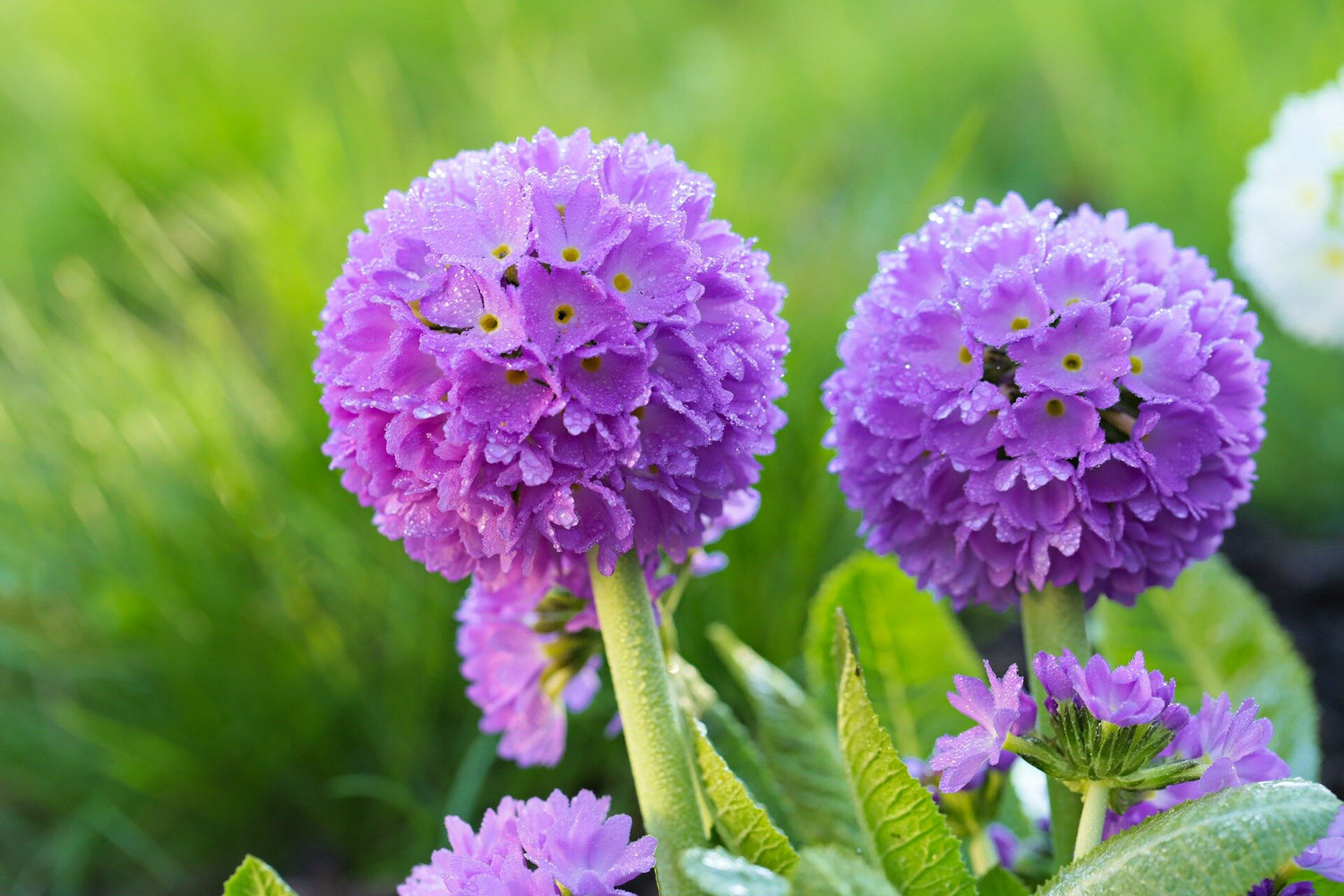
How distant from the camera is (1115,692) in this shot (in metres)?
0.81

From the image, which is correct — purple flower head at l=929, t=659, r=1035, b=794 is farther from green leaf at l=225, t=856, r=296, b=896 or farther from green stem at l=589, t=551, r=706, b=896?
green leaf at l=225, t=856, r=296, b=896

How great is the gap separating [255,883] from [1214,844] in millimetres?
685

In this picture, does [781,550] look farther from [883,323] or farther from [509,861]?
[509,861]

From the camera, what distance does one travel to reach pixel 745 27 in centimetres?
470

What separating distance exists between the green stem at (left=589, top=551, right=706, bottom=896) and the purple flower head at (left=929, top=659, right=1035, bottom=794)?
211 mm

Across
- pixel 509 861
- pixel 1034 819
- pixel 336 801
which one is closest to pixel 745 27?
pixel 336 801

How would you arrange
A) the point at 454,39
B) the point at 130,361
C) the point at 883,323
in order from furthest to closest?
the point at 454,39 → the point at 130,361 → the point at 883,323

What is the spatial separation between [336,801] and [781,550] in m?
0.85

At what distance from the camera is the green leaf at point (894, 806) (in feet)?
2.96

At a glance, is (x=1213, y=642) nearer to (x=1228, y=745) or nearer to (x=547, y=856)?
(x=1228, y=745)

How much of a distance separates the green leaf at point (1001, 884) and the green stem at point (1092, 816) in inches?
4.8

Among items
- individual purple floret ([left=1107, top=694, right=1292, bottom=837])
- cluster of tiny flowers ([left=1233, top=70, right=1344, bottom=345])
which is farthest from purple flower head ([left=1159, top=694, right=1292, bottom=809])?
cluster of tiny flowers ([left=1233, top=70, right=1344, bottom=345])

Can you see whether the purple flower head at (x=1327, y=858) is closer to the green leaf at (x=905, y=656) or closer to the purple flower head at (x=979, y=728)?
the purple flower head at (x=979, y=728)

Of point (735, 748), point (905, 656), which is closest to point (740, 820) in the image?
point (735, 748)
